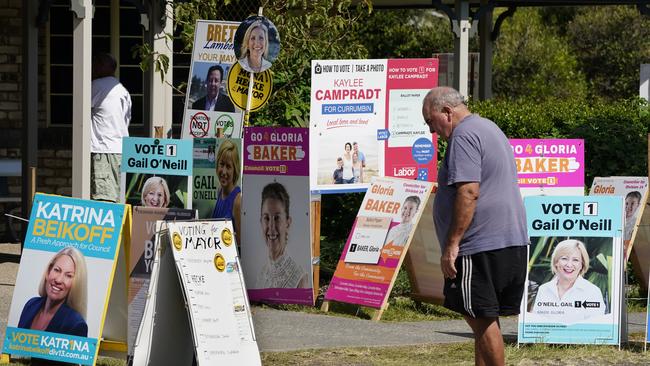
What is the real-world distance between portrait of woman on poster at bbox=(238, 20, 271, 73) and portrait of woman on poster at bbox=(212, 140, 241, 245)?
0.94 metres

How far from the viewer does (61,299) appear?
7.32 m

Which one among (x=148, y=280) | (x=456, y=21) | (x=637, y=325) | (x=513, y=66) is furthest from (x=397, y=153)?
(x=513, y=66)

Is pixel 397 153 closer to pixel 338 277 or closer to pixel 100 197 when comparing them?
pixel 338 277

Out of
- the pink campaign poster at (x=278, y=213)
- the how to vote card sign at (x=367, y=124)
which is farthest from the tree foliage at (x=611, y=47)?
Result: the pink campaign poster at (x=278, y=213)

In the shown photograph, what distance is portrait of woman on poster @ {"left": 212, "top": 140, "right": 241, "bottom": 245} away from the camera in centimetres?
989

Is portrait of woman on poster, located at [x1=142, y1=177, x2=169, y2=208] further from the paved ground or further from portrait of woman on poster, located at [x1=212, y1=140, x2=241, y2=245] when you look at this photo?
the paved ground

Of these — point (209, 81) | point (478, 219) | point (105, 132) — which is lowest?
point (478, 219)

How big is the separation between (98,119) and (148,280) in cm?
397

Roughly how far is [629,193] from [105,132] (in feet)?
15.1

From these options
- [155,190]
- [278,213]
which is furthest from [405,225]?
[155,190]

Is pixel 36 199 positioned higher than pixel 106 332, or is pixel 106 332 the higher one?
pixel 36 199

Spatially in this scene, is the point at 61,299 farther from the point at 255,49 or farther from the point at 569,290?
the point at 255,49

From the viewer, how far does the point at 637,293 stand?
11.1m

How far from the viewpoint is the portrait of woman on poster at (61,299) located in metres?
7.30
